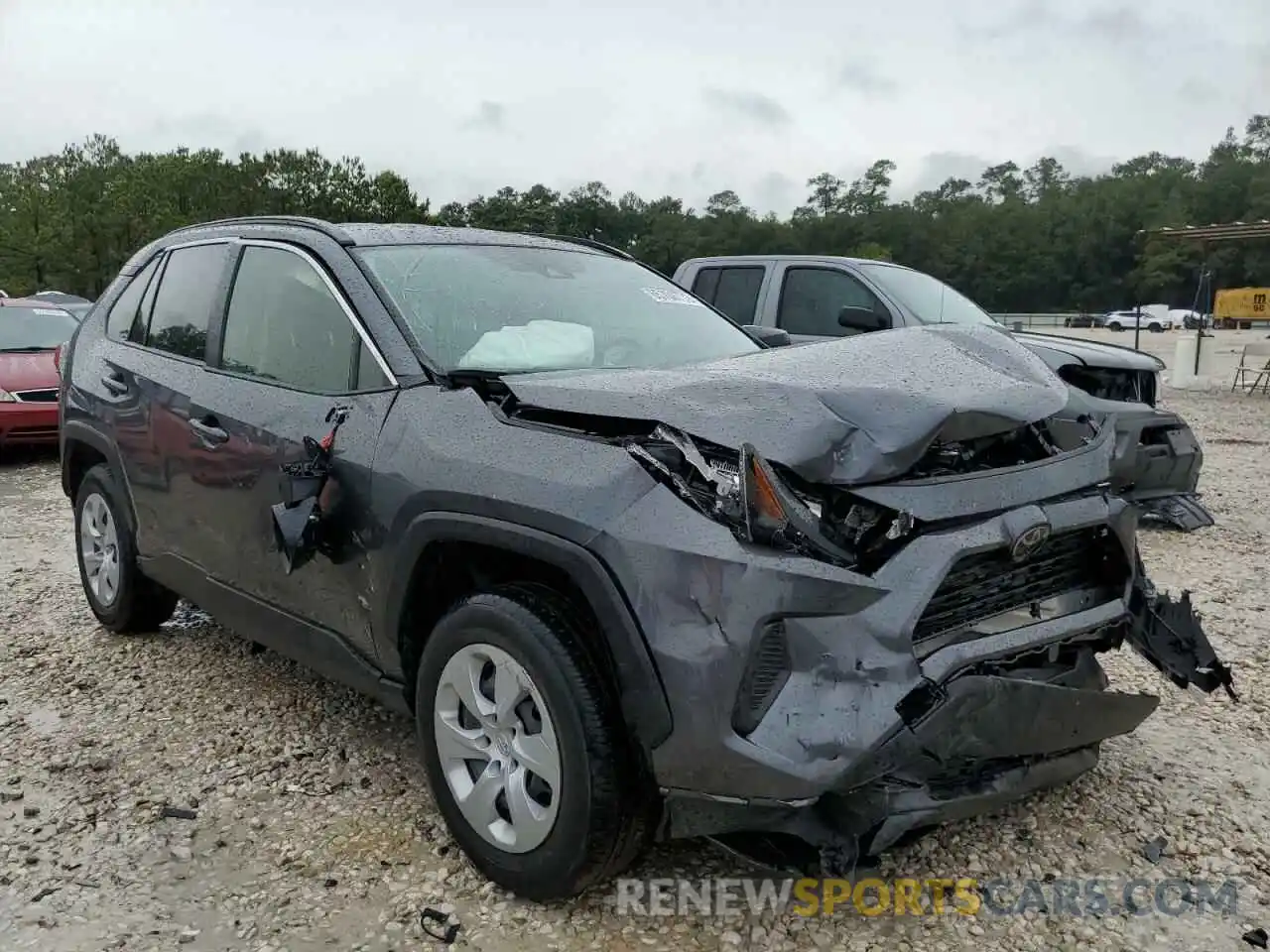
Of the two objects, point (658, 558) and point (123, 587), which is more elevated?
point (658, 558)

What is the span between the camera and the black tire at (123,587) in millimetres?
4426

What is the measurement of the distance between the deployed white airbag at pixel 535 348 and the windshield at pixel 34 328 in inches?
349

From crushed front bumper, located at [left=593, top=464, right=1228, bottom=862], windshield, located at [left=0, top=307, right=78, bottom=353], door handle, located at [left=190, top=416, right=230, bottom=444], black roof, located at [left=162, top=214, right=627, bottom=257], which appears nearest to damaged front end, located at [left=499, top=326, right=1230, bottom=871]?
crushed front bumper, located at [left=593, top=464, right=1228, bottom=862]

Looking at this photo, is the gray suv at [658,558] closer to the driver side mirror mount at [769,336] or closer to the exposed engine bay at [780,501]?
the exposed engine bay at [780,501]

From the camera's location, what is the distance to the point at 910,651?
2232mm

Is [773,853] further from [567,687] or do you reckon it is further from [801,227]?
[801,227]

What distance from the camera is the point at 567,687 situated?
7.85ft

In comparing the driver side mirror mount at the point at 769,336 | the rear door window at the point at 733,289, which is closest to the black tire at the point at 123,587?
the driver side mirror mount at the point at 769,336

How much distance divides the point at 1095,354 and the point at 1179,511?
116cm

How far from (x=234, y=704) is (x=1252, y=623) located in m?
4.58

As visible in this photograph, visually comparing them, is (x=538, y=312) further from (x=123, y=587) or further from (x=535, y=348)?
(x=123, y=587)

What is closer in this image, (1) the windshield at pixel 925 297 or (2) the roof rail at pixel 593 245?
(2) the roof rail at pixel 593 245

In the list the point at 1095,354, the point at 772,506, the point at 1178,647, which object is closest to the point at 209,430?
the point at 772,506

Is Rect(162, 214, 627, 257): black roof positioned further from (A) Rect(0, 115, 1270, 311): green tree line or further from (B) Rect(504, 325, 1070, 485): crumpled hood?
(A) Rect(0, 115, 1270, 311): green tree line
